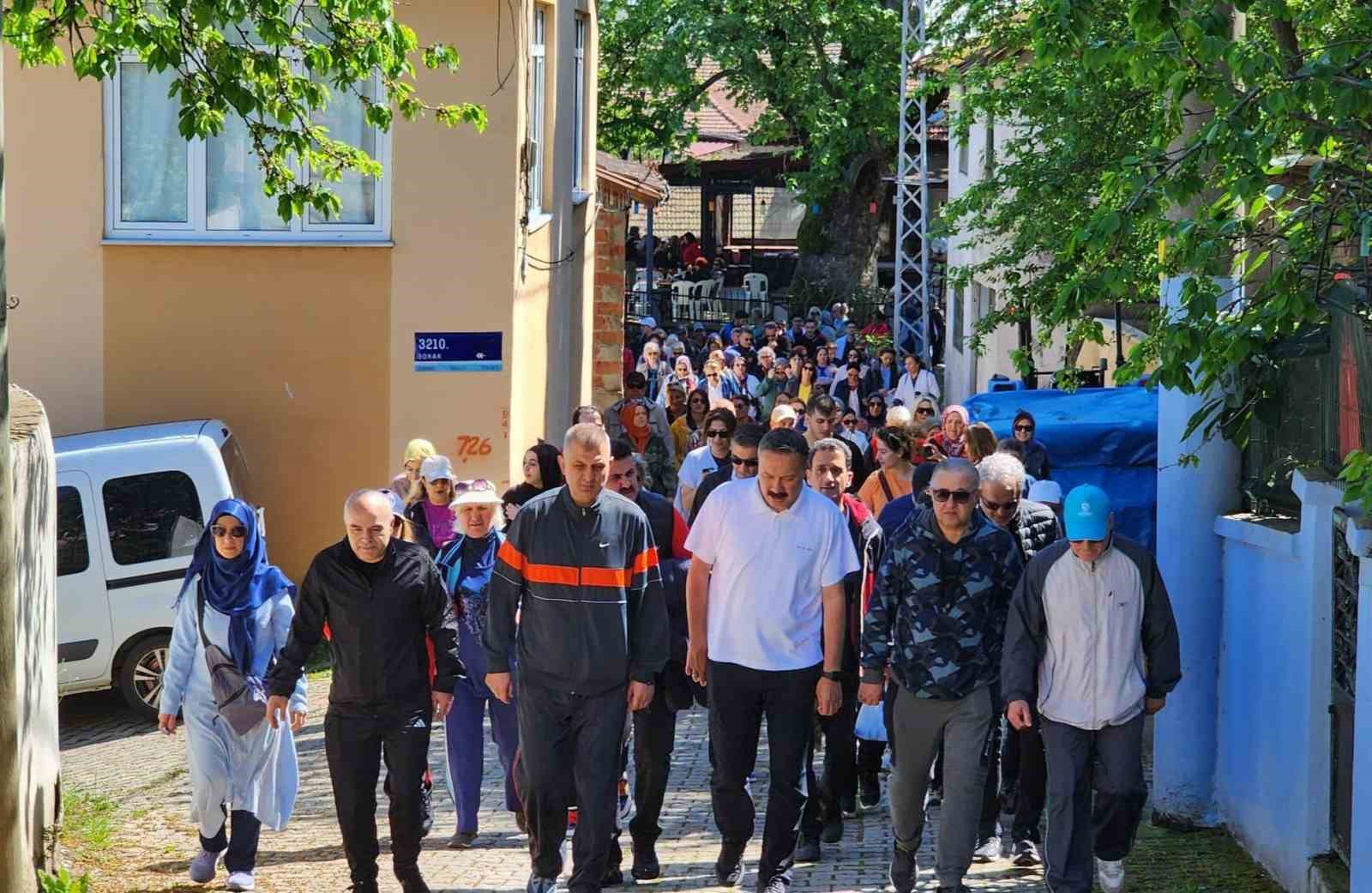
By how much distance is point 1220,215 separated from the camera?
24.8 feet

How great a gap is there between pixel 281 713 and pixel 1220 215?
4.35 metres

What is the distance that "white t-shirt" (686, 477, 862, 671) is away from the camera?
7562 mm

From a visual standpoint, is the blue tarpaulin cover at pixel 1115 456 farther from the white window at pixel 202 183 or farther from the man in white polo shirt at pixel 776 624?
the man in white polo shirt at pixel 776 624

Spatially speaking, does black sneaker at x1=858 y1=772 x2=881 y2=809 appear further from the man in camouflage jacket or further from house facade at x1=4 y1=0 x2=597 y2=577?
house facade at x1=4 y1=0 x2=597 y2=577

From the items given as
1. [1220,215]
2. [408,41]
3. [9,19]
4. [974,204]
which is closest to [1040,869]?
[1220,215]

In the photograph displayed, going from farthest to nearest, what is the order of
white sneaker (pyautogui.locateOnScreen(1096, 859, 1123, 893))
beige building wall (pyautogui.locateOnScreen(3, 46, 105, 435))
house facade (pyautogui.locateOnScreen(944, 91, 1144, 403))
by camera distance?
1. house facade (pyautogui.locateOnScreen(944, 91, 1144, 403))
2. beige building wall (pyautogui.locateOnScreen(3, 46, 105, 435))
3. white sneaker (pyautogui.locateOnScreen(1096, 859, 1123, 893))

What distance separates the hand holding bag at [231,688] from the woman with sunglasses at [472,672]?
988 millimetres

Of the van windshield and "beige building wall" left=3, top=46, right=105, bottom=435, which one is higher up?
"beige building wall" left=3, top=46, right=105, bottom=435

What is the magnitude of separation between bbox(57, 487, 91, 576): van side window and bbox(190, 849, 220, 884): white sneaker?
14.8ft

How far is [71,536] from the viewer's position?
1220 centimetres

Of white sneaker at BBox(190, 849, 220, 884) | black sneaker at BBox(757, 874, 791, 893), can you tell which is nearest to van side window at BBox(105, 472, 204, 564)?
white sneaker at BBox(190, 849, 220, 884)

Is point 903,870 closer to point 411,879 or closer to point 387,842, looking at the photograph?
point 411,879

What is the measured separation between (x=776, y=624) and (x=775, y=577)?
19 cm

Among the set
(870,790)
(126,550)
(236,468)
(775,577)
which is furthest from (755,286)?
(775,577)
